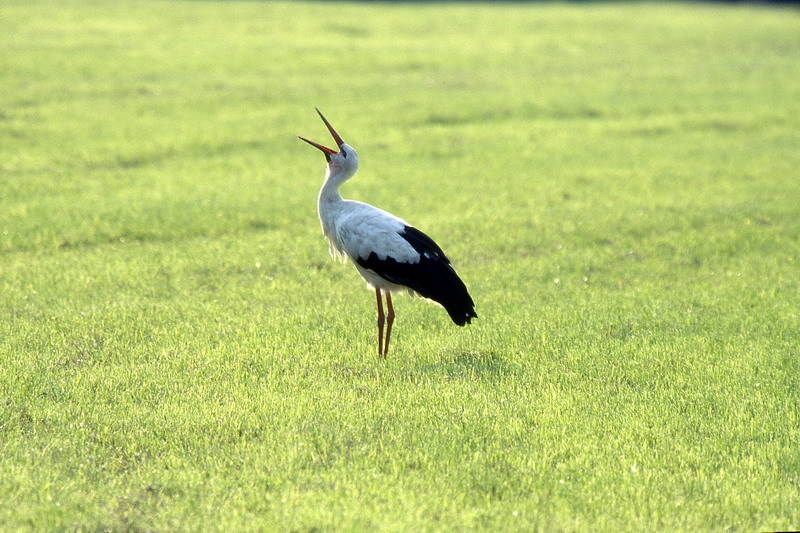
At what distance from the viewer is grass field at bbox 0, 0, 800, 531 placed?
5434 mm

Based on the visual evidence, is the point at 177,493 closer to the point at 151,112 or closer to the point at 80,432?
the point at 80,432

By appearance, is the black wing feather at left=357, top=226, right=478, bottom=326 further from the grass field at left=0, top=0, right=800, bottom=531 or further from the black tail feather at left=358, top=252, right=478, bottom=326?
the grass field at left=0, top=0, right=800, bottom=531

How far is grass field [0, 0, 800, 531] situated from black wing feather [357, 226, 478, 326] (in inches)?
17.0

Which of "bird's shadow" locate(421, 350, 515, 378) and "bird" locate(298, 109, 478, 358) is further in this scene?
"bird" locate(298, 109, 478, 358)

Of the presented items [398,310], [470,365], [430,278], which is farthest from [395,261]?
[398,310]

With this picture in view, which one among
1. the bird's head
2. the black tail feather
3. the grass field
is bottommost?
the grass field

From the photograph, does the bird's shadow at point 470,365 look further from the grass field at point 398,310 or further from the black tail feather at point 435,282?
the black tail feather at point 435,282

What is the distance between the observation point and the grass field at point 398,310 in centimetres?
543

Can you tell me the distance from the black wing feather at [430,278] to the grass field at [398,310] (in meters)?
0.43

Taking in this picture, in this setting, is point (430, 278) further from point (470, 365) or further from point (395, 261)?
point (470, 365)

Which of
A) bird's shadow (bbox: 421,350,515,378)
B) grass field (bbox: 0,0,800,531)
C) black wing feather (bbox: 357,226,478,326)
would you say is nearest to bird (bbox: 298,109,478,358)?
black wing feather (bbox: 357,226,478,326)

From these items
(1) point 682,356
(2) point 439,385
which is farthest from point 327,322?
(1) point 682,356

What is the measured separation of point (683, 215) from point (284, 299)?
6.02 m

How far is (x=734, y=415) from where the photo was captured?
6.50m
